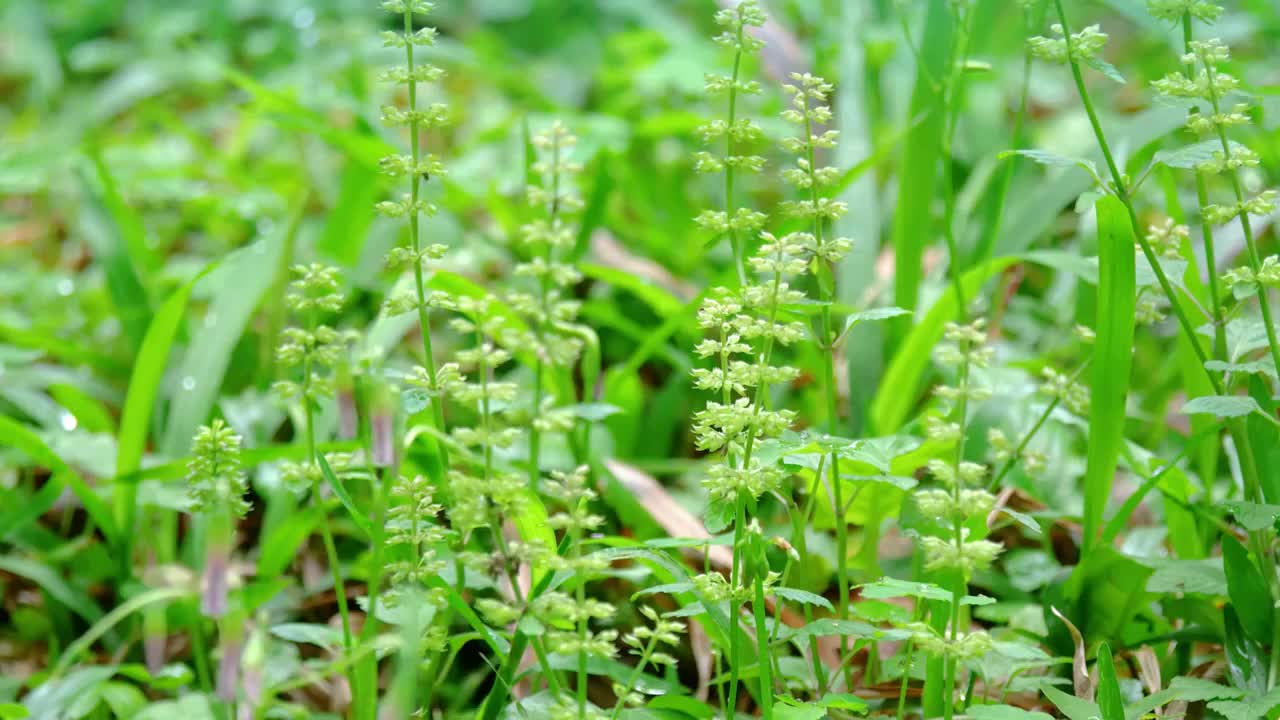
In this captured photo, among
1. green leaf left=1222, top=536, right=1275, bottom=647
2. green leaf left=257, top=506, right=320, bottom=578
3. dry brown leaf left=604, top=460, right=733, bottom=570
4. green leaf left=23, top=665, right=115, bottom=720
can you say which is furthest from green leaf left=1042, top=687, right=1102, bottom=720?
green leaf left=23, top=665, right=115, bottom=720

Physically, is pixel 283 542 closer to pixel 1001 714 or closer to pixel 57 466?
pixel 57 466

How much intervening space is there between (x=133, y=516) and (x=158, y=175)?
4.06 ft

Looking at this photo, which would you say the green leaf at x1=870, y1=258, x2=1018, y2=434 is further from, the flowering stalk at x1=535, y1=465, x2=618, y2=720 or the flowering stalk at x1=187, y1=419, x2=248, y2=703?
the flowering stalk at x1=187, y1=419, x2=248, y2=703

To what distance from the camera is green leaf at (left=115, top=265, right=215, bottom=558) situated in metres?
1.57

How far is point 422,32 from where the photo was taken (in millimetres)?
1028

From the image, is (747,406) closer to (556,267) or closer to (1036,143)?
(556,267)

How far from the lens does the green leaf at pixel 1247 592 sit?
1.17 metres

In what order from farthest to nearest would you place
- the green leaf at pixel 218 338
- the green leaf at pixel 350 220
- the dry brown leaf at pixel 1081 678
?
1. the green leaf at pixel 350 220
2. the green leaf at pixel 218 338
3. the dry brown leaf at pixel 1081 678

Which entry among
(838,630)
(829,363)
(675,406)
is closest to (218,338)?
(675,406)

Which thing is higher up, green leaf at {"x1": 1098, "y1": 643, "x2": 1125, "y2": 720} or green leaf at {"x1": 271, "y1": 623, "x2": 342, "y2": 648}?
green leaf at {"x1": 271, "y1": 623, "x2": 342, "y2": 648}

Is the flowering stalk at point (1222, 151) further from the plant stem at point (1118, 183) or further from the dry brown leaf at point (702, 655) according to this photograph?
the dry brown leaf at point (702, 655)

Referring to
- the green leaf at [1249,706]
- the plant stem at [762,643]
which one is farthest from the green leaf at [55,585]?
the green leaf at [1249,706]

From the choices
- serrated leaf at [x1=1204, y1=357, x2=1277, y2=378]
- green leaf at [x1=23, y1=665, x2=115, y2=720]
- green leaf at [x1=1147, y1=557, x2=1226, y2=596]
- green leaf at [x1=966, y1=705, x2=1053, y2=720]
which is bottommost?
green leaf at [x1=23, y1=665, x2=115, y2=720]

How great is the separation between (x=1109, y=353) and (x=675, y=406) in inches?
33.0
